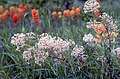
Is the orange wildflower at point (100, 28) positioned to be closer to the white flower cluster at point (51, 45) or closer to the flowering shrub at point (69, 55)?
the flowering shrub at point (69, 55)

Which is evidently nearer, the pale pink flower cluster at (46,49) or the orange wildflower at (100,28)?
the pale pink flower cluster at (46,49)

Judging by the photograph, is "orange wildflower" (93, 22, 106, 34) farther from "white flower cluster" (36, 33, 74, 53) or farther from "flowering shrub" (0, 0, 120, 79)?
"white flower cluster" (36, 33, 74, 53)

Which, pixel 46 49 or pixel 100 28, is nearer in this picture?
pixel 46 49

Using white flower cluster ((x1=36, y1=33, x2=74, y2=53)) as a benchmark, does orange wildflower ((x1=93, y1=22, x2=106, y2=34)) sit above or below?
above

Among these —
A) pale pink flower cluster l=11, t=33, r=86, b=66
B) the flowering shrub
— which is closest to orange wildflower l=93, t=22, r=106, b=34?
the flowering shrub

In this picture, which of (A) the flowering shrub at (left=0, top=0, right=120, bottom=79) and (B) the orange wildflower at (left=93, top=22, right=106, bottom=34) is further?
(B) the orange wildflower at (left=93, top=22, right=106, bottom=34)

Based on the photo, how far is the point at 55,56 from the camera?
322 cm

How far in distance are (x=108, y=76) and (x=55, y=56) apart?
0.57 metres

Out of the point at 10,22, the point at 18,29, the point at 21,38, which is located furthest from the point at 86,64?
the point at 10,22

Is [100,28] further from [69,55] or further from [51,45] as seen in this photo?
[51,45]

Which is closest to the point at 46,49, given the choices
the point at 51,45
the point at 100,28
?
the point at 51,45

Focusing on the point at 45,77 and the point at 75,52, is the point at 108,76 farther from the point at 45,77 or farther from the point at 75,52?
the point at 45,77

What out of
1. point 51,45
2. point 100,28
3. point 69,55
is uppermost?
point 100,28

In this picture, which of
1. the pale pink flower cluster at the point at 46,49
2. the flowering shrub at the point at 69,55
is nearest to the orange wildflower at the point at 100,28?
the flowering shrub at the point at 69,55
